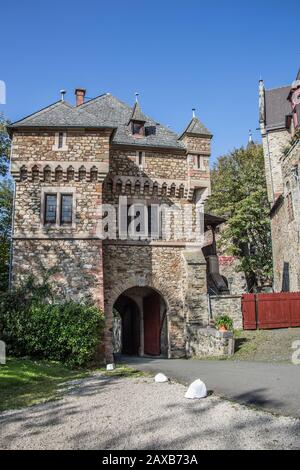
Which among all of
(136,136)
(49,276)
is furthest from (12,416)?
(136,136)

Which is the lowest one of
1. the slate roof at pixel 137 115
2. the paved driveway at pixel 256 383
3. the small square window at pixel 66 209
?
the paved driveway at pixel 256 383

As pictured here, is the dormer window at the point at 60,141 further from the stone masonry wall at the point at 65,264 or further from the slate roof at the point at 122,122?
the stone masonry wall at the point at 65,264

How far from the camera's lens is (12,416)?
674 cm

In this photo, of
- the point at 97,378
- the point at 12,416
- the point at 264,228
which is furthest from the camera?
the point at 264,228

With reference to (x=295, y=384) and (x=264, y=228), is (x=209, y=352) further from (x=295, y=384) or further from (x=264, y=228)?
(x=264, y=228)

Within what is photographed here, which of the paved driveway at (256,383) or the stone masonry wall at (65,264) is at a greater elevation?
the stone masonry wall at (65,264)

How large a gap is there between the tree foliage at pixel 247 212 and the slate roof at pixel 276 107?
5.00 meters

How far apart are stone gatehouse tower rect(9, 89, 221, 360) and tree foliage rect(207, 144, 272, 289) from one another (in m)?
12.5

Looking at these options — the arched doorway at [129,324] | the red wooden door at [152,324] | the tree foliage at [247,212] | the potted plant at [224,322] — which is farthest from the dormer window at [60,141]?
the tree foliage at [247,212]

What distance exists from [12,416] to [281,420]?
4.42 meters

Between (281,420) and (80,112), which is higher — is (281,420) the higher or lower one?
the lower one

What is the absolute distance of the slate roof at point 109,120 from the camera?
16828 millimetres

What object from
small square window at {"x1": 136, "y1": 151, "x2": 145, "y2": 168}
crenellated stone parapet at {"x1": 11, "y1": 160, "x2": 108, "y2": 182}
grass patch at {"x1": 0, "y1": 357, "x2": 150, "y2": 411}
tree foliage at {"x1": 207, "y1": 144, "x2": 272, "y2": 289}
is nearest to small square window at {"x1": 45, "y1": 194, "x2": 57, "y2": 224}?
crenellated stone parapet at {"x1": 11, "y1": 160, "x2": 108, "y2": 182}

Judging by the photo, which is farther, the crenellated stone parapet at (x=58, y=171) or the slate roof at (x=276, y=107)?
the slate roof at (x=276, y=107)
